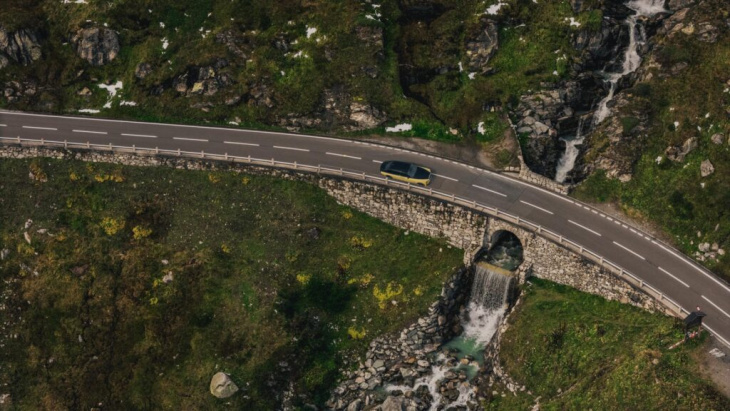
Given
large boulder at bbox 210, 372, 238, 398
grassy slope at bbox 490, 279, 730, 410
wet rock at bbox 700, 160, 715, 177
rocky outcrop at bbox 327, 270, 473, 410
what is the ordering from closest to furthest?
grassy slope at bbox 490, 279, 730, 410, rocky outcrop at bbox 327, 270, 473, 410, large boulder at bbox 210, 372, 238, 398, wet rock at bbox 700, 160, 715, 177

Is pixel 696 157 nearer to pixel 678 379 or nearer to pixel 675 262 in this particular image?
pixel 675 262

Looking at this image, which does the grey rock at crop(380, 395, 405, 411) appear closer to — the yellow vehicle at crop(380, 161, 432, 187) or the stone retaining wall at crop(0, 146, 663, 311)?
the stone retaining wall at crop(0, 146, 663, 311)

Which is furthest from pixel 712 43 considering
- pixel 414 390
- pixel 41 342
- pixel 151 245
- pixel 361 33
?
pixel 41 342

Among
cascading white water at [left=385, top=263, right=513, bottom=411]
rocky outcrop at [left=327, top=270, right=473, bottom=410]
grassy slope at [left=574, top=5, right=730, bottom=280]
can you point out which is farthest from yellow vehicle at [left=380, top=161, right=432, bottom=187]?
grassy slope at [left=574, top=5, right=730, bottom=280]

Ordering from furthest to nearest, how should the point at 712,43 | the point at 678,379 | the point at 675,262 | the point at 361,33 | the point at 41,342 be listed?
the point at 361,33 < the point at 712,43 < the point at 41,342 < the point at 675,262 < the point at 678,379

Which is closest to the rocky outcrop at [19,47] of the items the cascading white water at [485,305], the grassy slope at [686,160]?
the cascading white water at [485,305]

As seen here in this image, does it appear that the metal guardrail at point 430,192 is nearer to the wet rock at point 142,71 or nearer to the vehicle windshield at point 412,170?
the vehicle windshield at point 412,170
